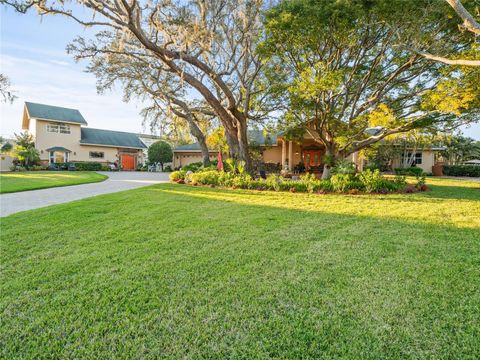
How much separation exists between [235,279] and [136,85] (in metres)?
16.7

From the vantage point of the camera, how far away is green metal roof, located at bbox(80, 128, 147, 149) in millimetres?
28875

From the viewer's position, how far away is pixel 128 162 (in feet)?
105

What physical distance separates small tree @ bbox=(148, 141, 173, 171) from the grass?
25.0m

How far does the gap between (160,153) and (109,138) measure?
23.7 feet

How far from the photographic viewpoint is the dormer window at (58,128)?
25911mm

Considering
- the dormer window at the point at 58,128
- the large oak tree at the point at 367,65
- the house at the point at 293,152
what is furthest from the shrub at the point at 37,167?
the large oak tree at the point at 367,65

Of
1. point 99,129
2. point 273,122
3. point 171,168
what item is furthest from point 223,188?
point 99,129

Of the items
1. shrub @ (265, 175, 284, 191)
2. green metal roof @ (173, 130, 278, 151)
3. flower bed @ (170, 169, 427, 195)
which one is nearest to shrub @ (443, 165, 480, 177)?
green metal roof @ (173, 130, 278, 151)

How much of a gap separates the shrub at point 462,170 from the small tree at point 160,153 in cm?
2955

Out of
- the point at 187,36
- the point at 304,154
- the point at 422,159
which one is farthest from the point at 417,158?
the point at 187,36

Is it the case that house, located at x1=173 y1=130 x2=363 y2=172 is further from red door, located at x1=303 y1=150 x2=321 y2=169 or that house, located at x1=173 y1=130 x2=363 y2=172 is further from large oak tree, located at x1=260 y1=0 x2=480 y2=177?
large oak tree, located at x1=260 y1=0 x2=480 y2=177

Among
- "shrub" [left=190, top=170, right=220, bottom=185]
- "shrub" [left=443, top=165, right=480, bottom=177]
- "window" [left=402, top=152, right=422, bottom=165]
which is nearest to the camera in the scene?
"shrub" [left=190, top=170, right=220, bottom=185]

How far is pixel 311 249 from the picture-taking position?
151 inches

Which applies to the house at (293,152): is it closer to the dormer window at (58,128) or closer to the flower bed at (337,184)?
→ the flower bed at (337,184)
